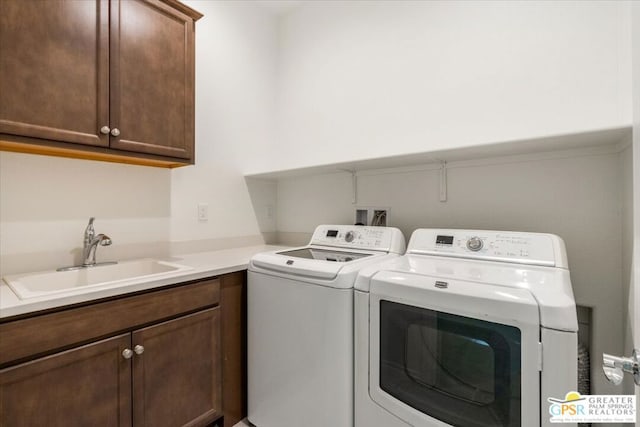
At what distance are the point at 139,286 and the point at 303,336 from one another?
706 millimetres

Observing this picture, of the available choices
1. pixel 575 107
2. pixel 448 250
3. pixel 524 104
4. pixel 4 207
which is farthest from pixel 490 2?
pixel 4 207

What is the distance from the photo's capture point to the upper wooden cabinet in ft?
3.73

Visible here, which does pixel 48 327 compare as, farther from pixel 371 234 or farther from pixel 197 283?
pixel 371 234

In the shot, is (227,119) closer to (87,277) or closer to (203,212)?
(203,212)

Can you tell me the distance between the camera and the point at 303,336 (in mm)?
1331

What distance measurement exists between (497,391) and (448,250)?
66cm

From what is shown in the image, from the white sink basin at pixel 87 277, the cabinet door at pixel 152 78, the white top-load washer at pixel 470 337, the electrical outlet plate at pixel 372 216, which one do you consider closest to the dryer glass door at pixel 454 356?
the white top-load washer at pixel 470 337

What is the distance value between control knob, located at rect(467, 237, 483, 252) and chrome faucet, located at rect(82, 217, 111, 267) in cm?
177

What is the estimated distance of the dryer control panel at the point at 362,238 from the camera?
1.70 meters

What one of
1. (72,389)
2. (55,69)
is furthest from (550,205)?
(55,69)

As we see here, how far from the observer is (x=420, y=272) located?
1171 millimetres

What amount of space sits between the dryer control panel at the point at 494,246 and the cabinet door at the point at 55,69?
163 centimetres

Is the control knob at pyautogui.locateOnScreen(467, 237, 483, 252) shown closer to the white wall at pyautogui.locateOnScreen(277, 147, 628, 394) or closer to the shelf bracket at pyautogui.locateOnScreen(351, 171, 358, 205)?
the white wall at pyautogui.locateOnScreen(277, 147, 628, 394)

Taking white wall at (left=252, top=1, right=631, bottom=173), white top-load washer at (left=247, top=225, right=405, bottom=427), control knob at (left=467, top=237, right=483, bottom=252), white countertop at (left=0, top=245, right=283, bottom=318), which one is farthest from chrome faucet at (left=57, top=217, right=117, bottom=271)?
control knob at (left=467, top=237, right=483, bottom=252)
